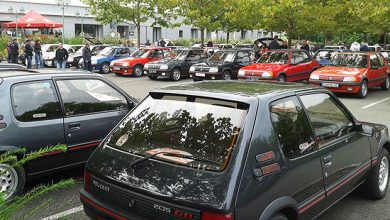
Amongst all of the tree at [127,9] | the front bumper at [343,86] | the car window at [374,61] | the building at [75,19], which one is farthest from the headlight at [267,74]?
the building at [75,19]

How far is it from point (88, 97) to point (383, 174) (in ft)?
12.7

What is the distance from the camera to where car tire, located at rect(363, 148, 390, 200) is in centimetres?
453

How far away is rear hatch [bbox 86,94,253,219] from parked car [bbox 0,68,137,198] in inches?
64.4

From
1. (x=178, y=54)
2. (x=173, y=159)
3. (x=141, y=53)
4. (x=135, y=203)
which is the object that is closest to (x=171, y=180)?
(x=173, y=159)

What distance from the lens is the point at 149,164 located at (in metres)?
2.95

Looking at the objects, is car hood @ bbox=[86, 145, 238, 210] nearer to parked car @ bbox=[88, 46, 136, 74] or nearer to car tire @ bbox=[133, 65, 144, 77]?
car tire @ bbox=[133, 65, 144, 77]

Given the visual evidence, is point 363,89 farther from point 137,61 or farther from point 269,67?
point 137,61

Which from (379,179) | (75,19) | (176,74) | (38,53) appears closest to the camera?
(379,179)

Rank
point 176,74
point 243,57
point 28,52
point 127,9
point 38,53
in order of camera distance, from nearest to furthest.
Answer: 1. point 243,57
2. point 176,74
3. point 28,52
4. point 38,53
5. point 127,9

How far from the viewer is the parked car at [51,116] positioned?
4.51 m

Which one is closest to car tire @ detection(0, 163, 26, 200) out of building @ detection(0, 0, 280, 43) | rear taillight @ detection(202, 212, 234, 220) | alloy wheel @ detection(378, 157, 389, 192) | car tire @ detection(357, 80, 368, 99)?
rear taillight @ detection(202, 212, 234, 220)

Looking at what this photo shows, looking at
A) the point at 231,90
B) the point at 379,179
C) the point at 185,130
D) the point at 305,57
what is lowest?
the point at 379,179

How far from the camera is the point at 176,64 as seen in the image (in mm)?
19062

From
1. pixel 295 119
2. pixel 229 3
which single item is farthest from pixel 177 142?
pixel 229 3
